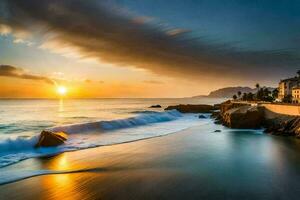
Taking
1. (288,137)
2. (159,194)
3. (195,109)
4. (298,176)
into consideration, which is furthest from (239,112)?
(195,109)

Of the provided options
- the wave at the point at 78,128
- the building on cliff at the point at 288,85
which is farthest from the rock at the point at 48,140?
the building on cliff at the point at 288,85

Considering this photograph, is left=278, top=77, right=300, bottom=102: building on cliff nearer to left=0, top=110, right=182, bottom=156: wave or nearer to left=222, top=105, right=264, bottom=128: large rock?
left=0, top=110, right=182, bottom=156: wave

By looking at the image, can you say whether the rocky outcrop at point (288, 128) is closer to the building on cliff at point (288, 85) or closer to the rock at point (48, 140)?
the rock at point (48, 140)

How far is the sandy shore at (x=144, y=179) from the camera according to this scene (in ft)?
38.1

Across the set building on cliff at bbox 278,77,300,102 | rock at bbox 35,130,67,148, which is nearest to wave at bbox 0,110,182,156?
rock at bbox 35,130,67,148

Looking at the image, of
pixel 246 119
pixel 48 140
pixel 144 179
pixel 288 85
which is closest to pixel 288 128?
pixel 246 119

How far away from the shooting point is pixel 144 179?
45.3 ft

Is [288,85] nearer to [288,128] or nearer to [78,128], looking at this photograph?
[288,128]

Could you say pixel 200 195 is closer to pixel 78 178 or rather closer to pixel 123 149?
pixel 78 178

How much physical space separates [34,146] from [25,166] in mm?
6395

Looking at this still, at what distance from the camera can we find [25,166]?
1664 cm

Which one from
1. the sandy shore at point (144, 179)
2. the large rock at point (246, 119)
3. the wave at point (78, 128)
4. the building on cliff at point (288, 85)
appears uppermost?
the building on cliff at point (288, 85)

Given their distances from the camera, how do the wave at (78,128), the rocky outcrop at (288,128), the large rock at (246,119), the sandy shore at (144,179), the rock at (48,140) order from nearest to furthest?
the sandy shore at (144,179), the wave at (78,128), the rock at (48,140), the rocky outcrop at (288,128), the large rock at (246,119)

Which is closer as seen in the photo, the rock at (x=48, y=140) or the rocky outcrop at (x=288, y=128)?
the rock at (x=48, y=140)
